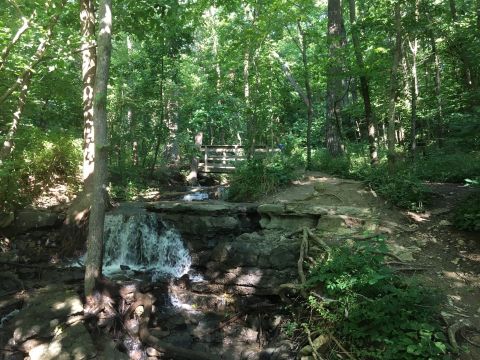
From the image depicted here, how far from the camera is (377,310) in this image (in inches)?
167

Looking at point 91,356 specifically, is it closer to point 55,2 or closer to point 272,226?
point 272,226

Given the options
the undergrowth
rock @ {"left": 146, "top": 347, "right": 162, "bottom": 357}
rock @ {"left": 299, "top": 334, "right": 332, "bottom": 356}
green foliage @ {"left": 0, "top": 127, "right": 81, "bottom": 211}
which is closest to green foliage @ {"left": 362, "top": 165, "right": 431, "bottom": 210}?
the undergrowth

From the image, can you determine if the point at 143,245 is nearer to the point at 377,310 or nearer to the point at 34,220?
the point at 34,220

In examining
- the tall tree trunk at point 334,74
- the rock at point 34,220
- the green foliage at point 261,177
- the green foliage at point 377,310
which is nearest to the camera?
the green foliage at point 377,310

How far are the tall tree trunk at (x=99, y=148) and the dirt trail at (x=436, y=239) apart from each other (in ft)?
15.0

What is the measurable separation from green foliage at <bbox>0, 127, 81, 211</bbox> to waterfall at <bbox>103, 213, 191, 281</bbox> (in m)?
2.00

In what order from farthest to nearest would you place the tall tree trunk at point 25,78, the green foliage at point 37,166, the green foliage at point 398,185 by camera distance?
1. the green foliage at point 37,166
2. the green foliage at point 398,185
3. the tall tree trunk at point 25,78

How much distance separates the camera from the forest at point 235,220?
488cm

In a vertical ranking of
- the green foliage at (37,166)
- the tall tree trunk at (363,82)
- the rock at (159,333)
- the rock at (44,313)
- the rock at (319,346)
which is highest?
the tall tree trunk at (363,82)

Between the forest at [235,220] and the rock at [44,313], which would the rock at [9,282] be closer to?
the forest at [235,220]

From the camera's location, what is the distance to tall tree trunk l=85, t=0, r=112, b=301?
5.62 m

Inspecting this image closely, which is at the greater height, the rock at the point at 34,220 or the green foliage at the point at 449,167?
the green foliage at the point at 449,167

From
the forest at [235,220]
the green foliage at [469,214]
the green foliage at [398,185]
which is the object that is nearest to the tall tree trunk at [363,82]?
the forest at [235,220]

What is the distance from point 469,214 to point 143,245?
6.73 metres
